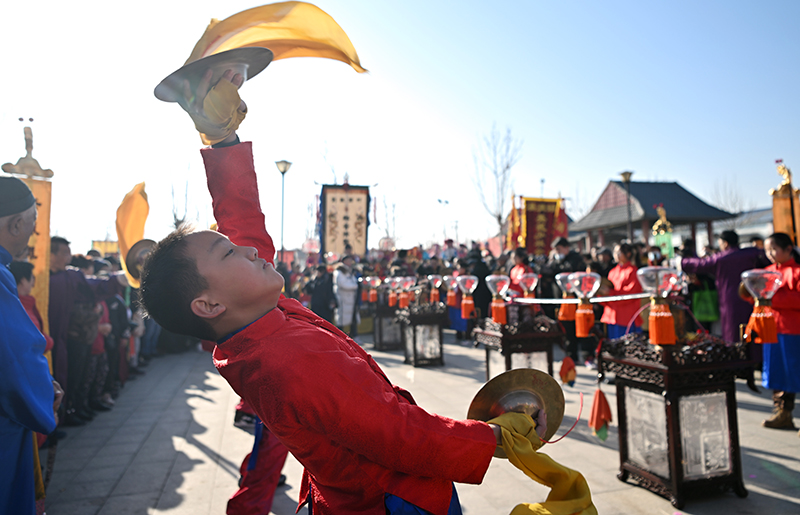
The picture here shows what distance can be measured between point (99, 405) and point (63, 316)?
1.48 m

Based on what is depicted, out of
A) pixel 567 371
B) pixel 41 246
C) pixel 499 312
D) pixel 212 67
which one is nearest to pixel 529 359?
pixel 567 371

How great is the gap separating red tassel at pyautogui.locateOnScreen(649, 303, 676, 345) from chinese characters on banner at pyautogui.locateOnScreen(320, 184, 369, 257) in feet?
35.2

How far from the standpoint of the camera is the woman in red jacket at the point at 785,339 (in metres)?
4.18

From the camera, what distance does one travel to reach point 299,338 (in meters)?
1.11

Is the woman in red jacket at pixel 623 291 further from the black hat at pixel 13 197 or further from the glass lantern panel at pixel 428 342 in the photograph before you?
the black hat at pixel 13 197

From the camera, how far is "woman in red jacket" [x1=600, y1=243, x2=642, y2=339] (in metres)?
6.05

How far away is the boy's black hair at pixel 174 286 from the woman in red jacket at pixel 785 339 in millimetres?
4958

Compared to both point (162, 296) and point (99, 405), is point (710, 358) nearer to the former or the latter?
point (162, 296)

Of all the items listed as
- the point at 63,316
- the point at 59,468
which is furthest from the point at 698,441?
the point at 63,316

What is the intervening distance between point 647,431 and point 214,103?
322 cm

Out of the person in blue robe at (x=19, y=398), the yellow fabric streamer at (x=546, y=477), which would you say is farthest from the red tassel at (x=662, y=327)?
the person in blue robe at (x=19, y=398)

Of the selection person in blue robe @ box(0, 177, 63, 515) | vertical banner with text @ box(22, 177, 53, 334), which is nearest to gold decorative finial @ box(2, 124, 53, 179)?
vertical banner with text @ box(22, 177, 53, 334)

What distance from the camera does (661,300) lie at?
9.98 ft

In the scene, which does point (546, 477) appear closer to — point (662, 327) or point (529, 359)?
point (662, 327)
